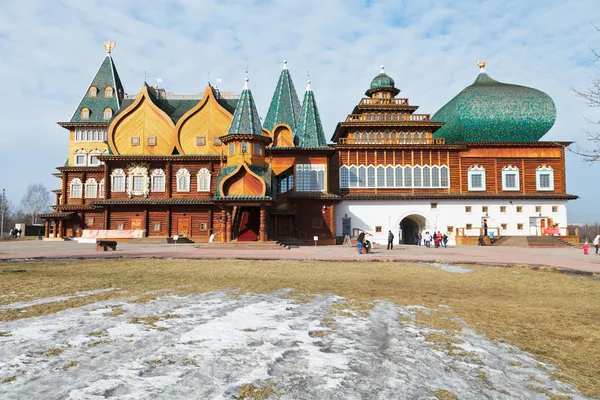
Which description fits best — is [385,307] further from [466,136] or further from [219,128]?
[466,136]

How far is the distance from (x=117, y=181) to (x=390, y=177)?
952 inches

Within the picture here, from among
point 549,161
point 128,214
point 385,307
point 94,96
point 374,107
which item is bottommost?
point 385,307

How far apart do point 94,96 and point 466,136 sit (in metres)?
38.7

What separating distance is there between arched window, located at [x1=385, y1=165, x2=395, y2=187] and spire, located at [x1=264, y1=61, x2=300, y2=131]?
945 cm

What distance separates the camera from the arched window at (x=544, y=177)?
38625 mm

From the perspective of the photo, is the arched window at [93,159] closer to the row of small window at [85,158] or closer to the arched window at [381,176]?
the row of small window at [85,158]

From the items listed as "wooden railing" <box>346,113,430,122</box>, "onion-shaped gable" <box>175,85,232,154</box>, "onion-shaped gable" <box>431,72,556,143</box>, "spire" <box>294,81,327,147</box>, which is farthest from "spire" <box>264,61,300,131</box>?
"onion-shaped gable" <box>431,72,556,143</box>

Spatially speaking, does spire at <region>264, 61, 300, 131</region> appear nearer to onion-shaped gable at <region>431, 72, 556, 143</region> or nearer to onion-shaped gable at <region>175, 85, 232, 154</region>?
onion-shaped gable at <region>175, 85, 232, 154</region>

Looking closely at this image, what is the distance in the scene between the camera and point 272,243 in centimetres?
2580

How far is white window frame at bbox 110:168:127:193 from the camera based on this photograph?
1433 inches

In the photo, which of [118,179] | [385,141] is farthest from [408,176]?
[118,179]

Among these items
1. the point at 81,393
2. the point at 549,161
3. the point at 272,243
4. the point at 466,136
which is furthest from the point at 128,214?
the point at 549,161

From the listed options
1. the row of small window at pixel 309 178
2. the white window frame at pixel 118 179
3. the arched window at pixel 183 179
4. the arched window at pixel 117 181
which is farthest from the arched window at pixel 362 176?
the arched window at pixel 117 181

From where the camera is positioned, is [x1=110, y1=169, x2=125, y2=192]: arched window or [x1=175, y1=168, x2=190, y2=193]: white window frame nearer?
[x1=175, y1=168, x2=190, y2=193]: white window frame
